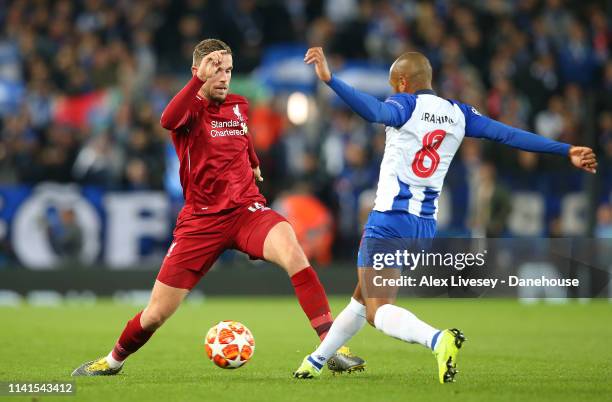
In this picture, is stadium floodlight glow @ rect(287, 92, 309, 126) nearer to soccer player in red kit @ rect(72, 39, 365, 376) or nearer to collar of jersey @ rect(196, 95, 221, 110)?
soccer player in red kit @ rect(72, 39, 365, 376)

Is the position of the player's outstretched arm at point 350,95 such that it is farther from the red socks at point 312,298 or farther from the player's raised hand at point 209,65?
the red socks at point 312,298

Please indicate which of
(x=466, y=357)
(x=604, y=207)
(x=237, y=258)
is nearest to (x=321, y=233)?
(x=237, y=258)

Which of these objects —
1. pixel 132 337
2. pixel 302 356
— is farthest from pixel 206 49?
pixel 302 356

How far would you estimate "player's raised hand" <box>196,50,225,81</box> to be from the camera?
7984mm

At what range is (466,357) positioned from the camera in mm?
10062

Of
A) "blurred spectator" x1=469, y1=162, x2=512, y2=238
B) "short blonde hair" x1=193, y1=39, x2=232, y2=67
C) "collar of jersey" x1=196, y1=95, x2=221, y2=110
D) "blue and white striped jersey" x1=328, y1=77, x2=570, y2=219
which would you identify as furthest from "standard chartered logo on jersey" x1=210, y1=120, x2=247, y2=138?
"blurred spectator" x1=469, y1=162, x2=512, y2=238

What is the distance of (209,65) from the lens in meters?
8.03

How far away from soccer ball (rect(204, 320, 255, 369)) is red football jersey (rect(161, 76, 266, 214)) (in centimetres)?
93

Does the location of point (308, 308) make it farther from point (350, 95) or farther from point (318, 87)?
point (318, 87)

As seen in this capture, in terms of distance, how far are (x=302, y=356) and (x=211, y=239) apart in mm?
2079

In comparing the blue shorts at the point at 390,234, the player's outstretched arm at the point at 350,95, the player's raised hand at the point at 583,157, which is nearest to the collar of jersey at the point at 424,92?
the player's outstretched arm at the point at 350,95

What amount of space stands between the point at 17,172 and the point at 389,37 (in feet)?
25.1

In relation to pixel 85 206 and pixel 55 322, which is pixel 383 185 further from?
pixel 85 206

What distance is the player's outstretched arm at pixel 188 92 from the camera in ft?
26.2
